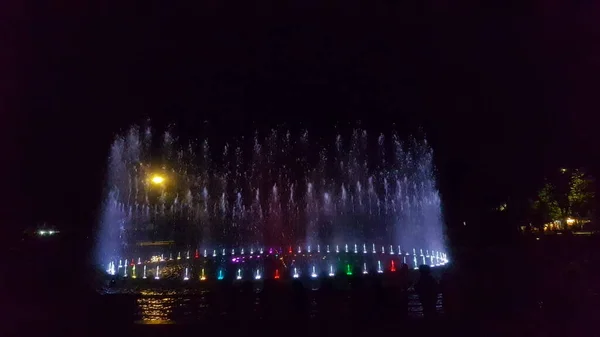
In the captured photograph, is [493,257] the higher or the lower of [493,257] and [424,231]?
the lower

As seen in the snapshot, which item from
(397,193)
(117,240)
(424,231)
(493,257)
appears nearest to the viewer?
(493,257)

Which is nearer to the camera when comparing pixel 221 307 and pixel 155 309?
pixel 221 307

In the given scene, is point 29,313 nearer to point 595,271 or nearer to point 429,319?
point 429,319

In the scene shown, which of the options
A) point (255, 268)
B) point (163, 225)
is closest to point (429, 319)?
point (255, 268)

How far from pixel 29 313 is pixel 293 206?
108 feet

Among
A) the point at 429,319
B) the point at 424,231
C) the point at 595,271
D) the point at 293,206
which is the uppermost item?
the point at 293,206

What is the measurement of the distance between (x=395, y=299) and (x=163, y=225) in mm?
26070

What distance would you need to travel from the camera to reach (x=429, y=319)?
27.6 feet

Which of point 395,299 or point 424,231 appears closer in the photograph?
point 395,299

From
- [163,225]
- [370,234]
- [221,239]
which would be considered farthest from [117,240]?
[370,234]

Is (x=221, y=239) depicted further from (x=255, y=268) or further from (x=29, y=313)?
(x=29, y=313)

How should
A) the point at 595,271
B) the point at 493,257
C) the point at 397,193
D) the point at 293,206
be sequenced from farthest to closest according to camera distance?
the point at 293,206, the point at 397,193, the point at 493,257, the point at 595,271

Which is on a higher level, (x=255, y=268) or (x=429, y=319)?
(x=255, y=268)

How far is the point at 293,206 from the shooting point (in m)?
42.1
